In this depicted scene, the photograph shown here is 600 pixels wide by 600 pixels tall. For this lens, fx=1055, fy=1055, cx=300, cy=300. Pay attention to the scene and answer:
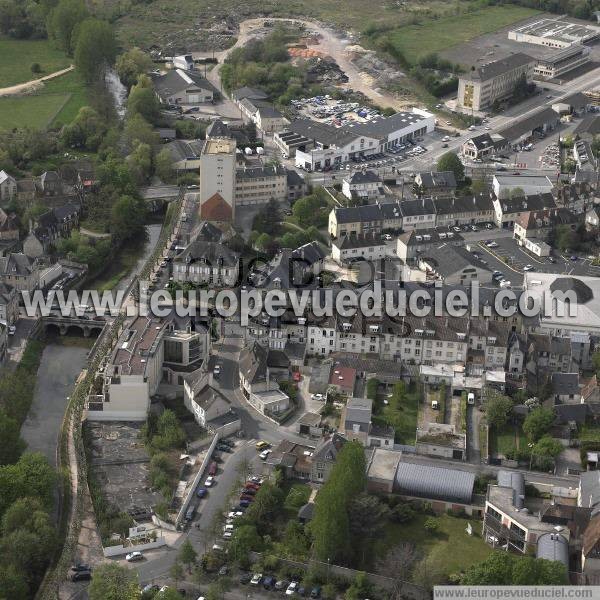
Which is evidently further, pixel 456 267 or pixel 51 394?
pixel 456 267

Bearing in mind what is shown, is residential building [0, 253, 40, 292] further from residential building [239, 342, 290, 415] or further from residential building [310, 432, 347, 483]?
residential building [310, 432, 347, 483]

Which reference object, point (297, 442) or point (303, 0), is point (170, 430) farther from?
point (303, 0)

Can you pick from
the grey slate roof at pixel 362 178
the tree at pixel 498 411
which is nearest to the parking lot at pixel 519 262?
the grey slate roof at pixel 362 178

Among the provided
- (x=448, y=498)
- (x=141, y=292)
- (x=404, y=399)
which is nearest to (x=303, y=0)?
(x=141, y=292)

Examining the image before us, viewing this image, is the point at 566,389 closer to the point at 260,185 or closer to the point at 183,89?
the point at 260,185

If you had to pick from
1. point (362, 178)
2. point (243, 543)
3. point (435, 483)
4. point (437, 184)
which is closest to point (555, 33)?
point (437, 184)

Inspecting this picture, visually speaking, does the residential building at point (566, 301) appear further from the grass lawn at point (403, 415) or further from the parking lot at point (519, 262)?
the grass lawn at point (403, 415)
